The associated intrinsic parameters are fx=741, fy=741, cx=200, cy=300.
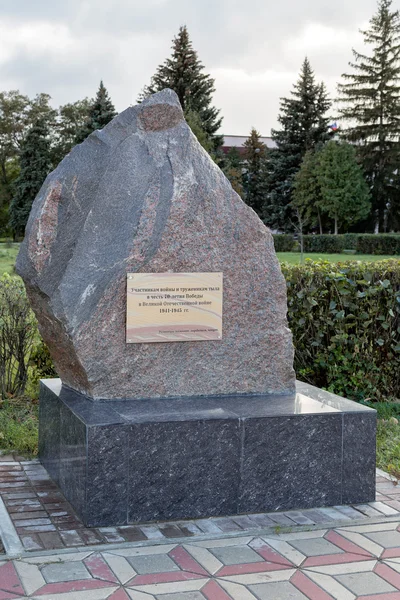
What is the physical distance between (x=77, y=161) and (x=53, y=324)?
1140 mm

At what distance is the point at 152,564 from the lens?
353cm

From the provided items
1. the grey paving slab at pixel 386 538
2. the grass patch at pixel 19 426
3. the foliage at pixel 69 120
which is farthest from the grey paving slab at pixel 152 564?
the foliage at pixel 69 120

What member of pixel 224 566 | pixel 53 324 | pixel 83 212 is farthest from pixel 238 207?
pixel 224 566

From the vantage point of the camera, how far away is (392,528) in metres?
4.09

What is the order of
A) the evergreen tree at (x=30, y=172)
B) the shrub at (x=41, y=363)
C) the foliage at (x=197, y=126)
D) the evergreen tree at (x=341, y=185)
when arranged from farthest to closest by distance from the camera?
the evergreen tree at (x=30, y=172), the evergreen tree at (x=341, y=185), the foliage at (x=197, y=126), the shrub at (x=41, y=363)

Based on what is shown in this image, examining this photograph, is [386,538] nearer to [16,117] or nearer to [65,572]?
→ [65,572]

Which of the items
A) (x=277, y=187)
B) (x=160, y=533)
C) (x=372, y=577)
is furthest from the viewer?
(x=277, y=187)

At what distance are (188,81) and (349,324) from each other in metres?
35.0

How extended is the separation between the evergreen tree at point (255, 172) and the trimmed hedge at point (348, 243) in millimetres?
10873

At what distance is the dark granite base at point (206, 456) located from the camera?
4.04 meters

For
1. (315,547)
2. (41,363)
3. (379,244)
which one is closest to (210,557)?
(315,547)

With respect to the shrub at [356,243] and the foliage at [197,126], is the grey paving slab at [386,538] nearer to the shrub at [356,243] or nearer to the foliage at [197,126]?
the shrub at [356,243]

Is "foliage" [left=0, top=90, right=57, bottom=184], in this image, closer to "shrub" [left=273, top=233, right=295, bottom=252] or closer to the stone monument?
"shrub" [left=273, top=233, right=295, bottom=252]

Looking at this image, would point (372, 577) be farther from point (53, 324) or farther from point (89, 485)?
point (53, 324)
